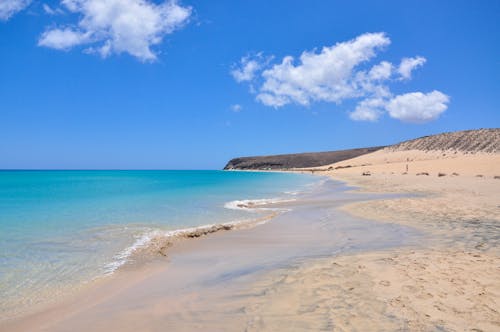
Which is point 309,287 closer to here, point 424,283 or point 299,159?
point 424,283

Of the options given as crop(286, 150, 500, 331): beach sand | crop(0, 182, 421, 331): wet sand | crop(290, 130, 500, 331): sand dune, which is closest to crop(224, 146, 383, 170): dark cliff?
crop(0, 182, 421, 331): wet sand

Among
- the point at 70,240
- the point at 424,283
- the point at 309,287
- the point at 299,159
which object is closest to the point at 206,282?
the point at 309,287

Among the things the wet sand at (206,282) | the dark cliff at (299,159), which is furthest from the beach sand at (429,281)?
the dark cliff at (299,159)

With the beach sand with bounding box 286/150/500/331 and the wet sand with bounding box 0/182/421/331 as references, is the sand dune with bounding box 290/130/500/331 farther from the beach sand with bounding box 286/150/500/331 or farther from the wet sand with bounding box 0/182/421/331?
the wet sand with bounding box 0/182/421/331

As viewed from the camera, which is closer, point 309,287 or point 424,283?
point 424,283

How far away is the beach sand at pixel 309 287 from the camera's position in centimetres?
411

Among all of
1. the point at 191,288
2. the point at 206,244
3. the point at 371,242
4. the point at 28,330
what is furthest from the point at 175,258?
the point at 371,242

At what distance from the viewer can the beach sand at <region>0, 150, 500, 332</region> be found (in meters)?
4.11

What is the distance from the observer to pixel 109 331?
4.25 m

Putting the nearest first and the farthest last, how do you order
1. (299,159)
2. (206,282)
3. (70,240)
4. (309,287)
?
(309,287)
(206,282)
(70,240)
(299,159)

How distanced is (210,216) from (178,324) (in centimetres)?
1058

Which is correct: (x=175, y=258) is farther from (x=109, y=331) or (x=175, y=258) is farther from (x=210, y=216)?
(x=210, y=216)

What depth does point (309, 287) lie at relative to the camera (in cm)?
521

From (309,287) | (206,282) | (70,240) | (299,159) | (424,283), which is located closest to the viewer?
(424,283)
